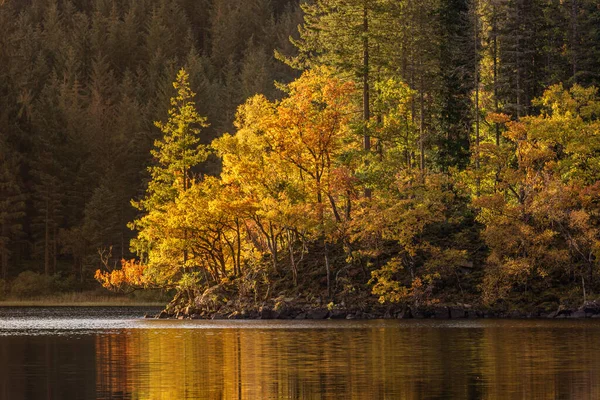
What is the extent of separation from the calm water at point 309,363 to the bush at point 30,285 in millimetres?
55697

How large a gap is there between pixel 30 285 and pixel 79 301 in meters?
6.97

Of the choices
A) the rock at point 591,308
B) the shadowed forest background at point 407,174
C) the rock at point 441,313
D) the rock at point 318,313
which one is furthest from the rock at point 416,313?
the rock at point 591,308

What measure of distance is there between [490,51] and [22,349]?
5901 cm

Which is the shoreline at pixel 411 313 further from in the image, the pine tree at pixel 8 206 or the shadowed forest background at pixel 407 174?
the pine tree at pixel 8 206

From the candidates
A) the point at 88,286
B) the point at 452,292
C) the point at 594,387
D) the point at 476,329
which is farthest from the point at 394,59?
the point at 594,387

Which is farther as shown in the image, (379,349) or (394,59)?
(394,59)

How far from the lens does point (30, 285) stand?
352ft

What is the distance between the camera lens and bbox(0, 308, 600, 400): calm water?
2420 centimetres

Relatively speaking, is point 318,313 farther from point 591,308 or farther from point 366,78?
point 366,78

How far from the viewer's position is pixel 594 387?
2428 cm

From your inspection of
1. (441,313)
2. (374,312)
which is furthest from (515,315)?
(374,312)

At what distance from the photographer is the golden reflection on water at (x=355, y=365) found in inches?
946

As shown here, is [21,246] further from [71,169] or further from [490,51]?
[490,51]

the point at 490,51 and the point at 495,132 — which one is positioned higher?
the point at 490,51
